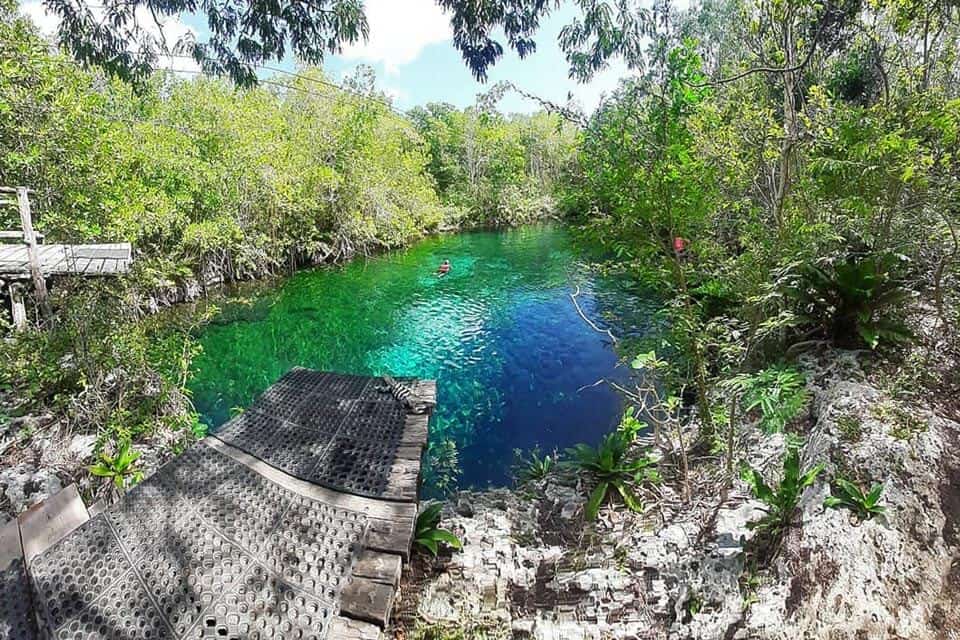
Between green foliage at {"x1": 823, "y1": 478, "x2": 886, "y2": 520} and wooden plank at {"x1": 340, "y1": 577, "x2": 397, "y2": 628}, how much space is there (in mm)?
2552

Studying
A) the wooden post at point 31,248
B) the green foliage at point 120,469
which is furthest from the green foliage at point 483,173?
the green foliage at point 120,469

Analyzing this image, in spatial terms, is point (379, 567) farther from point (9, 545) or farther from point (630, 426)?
point (630, 426)

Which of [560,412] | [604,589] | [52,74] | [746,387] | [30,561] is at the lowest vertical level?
[560,412]

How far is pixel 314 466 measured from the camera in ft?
10.6

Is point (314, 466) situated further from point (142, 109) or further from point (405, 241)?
point (405, 241)

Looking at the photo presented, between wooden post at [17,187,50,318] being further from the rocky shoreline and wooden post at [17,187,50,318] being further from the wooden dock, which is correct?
the rocky shoreline

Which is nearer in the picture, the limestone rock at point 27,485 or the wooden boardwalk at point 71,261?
the limestone rock at point 27,485

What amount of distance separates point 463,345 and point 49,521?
308 inches

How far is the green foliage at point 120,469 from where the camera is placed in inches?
156

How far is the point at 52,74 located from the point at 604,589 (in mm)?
10380

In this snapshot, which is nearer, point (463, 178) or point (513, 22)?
point (513, 22)

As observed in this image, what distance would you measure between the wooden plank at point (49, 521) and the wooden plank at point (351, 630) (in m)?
1.65

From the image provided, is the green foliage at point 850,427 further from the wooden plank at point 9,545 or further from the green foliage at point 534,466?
the wooden plank at point 9,545

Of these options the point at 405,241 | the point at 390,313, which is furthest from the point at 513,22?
the point at 405,241
